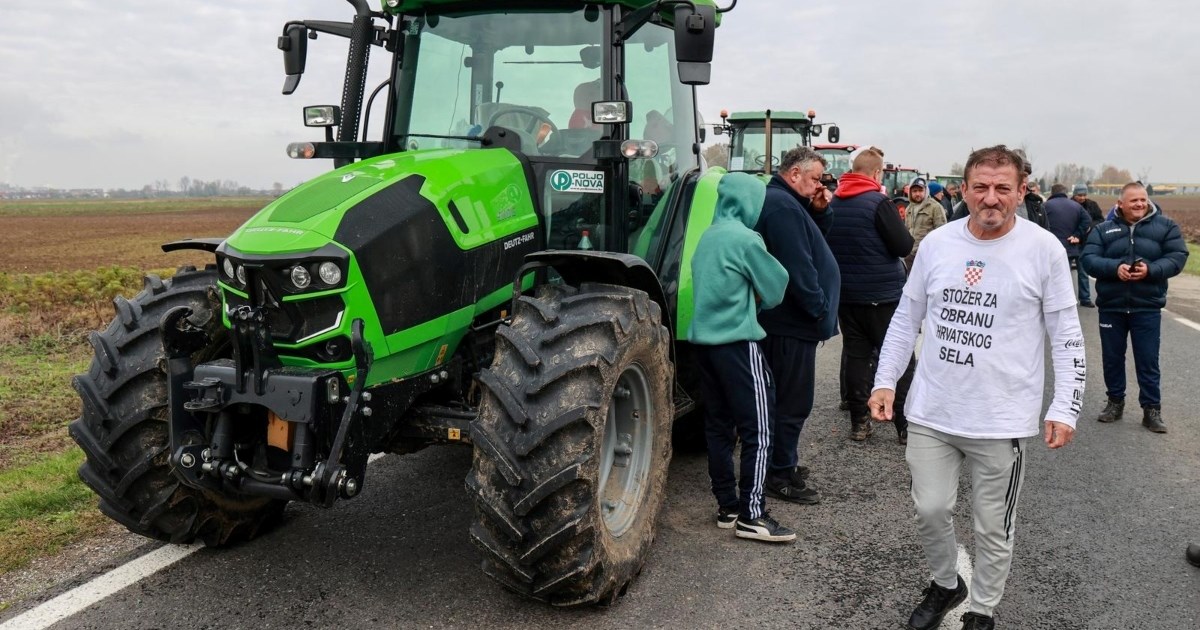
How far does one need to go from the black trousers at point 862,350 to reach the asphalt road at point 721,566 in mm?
666

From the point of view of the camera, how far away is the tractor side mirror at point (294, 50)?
4.83 m

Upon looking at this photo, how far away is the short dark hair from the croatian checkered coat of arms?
33 cm

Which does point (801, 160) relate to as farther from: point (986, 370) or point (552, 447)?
point (552, 447)

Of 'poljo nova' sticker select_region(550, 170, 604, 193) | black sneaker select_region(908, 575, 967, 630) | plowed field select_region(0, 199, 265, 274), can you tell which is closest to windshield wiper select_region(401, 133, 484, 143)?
'poljo nova' sticker select_region(550, 170, 604, 193)

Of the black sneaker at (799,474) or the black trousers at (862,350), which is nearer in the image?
the black sneaker at (799,474)

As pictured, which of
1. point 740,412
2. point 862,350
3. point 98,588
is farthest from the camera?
point 862,350

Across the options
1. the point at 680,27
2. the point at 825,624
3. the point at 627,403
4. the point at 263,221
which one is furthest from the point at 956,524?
the point at 263,221

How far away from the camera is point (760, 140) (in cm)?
1880

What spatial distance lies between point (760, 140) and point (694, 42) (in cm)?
1509

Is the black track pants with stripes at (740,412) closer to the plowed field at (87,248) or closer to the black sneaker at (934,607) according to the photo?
the black sneaker at (934,607)

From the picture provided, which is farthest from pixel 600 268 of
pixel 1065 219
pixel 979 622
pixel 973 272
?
pixel 1065 219

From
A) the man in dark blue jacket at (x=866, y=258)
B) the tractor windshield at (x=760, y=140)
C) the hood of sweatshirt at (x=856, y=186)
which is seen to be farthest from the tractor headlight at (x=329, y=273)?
the tractor windshield at (x=760, y=140)

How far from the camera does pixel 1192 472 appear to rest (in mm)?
5797

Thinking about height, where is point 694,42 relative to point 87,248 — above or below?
above
